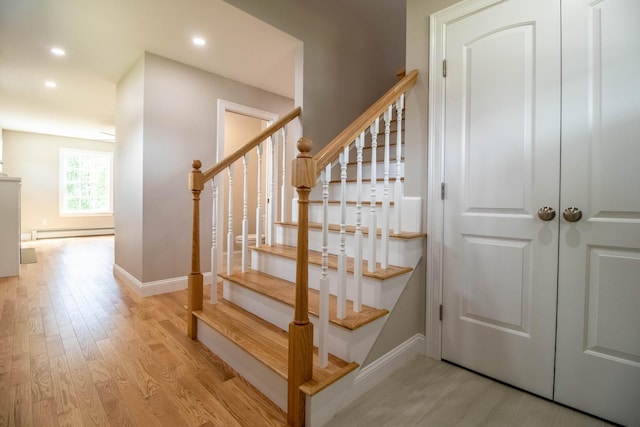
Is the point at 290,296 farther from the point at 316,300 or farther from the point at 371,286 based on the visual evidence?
the point at 371,286

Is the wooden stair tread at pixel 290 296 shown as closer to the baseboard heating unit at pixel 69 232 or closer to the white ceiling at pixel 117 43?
the white ceiling at pixel 117 43

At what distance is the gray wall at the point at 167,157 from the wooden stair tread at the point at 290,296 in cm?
121

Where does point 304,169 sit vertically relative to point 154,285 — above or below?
above

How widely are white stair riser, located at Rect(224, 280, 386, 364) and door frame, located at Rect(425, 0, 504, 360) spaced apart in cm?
44

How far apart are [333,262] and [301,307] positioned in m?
0.60

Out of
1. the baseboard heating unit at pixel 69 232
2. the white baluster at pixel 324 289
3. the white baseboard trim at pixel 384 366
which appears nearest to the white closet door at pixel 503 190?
the white baseboard trim at pixel 384 366

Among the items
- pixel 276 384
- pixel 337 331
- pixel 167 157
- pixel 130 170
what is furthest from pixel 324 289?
pixel 130 170

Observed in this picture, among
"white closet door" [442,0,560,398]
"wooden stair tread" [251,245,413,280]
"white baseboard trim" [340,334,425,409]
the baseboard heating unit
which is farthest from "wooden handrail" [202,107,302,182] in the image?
the baseboard heating unit

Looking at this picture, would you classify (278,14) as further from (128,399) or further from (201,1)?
(128,399)

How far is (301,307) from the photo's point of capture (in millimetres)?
1218

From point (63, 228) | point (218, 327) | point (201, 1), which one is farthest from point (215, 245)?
point (63, 228)

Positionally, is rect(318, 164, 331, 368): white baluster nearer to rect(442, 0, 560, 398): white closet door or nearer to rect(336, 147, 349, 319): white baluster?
rect(336, 147, 349, 319): white baluster

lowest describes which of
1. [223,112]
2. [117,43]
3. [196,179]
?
[196,179]

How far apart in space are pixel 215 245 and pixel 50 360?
1107 millimetres
